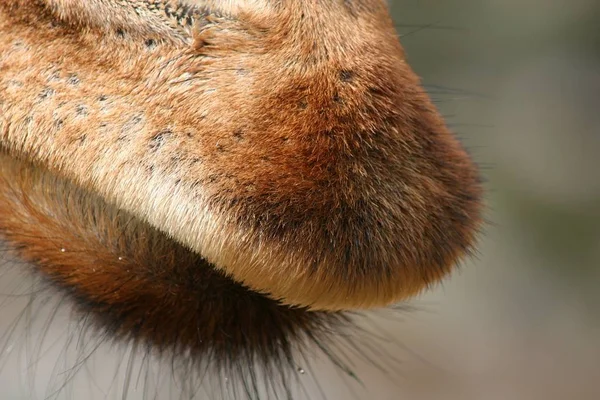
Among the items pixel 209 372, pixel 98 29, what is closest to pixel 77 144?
pixel 98 29

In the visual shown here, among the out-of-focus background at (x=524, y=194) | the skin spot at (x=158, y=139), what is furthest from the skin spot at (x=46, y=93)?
the out-of-focus background at (x=524, y=194)

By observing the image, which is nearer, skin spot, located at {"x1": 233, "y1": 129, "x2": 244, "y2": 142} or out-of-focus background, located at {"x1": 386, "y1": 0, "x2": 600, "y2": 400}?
skin spot, located at {"x1": 233, "y1": 129, "x2": 244, "y2": 142}

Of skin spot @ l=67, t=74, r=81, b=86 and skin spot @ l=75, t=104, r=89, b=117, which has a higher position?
skin spot @ l=67, t=74, r=81, b=86

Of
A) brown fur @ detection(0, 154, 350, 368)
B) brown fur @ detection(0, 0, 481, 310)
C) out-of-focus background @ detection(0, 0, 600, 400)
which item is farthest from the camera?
out-of-focus background @ detection(0, 0, 600, 400)

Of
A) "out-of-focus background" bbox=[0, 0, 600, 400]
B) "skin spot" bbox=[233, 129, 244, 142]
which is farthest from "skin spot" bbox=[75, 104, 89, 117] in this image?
"out-of-focus background" bbox=[0, 0, 600, 400]

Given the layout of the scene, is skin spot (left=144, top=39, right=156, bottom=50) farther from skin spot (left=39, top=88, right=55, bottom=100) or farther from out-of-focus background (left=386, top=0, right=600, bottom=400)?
out-of-focus background (left=386, top=0, right=600, bottom=400)

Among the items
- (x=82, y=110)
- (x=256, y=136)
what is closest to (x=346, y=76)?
(x=256, y=136)

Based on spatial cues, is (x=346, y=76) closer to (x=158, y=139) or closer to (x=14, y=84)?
(x=158, y=139)
